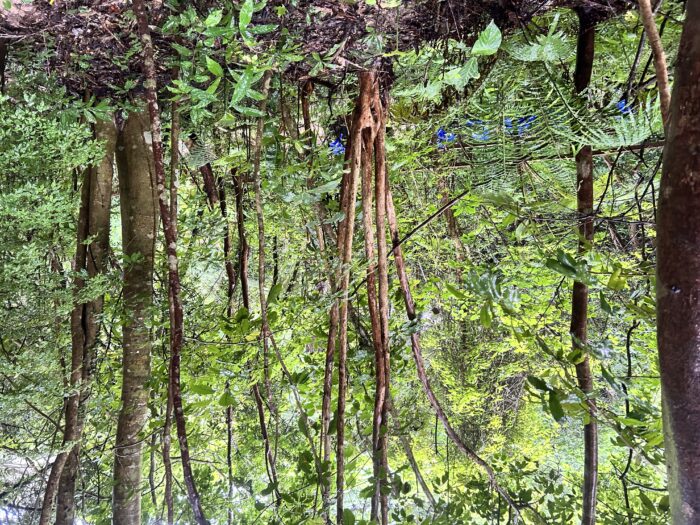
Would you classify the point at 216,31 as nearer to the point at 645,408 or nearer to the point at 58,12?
the point at 58,12

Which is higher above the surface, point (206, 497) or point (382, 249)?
point (382, 249)

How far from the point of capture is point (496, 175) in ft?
3.05

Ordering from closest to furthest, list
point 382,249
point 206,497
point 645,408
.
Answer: point 645,408 → point 382,249 → point 206,497

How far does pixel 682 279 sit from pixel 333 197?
0.94m

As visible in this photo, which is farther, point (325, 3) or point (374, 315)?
point (374, 315)

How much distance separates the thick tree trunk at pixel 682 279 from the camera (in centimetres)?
32

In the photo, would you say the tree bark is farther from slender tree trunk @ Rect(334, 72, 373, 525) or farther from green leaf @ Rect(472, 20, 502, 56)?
green leaf @ Rect(472, 20, 502, 56)

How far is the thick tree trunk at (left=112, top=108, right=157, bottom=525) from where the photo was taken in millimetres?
1167

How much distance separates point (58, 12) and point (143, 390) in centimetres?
94

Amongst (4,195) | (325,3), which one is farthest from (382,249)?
(4,195)

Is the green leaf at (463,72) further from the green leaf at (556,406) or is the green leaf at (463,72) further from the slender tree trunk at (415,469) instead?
the slender tree trunk at (415,469)

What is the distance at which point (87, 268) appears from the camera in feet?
3.75

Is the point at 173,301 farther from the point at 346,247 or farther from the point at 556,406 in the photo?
the point at 556,406

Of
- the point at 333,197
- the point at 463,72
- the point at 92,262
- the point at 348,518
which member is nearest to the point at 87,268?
the point at 92,262
